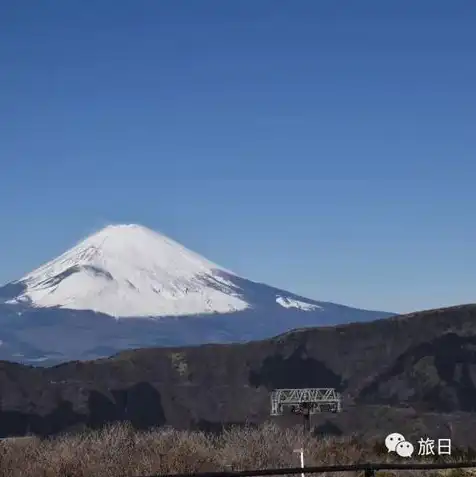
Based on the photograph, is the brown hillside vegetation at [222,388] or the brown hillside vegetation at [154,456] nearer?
the brown hillside vegetation at [154,456]

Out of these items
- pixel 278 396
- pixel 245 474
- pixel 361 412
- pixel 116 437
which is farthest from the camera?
pixel 361 412

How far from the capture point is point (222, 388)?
608 ft

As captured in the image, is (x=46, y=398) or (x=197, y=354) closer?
(x=46, y=398)

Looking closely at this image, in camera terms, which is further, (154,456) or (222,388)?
(222,388)

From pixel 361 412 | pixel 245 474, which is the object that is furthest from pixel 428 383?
pixel 245 474

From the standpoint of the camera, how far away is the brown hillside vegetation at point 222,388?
162625mm

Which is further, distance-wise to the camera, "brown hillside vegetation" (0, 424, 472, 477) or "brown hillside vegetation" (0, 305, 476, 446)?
"brown hillside vegetation" (0, 305, 476, 446)

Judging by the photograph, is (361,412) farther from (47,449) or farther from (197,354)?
(47,449)

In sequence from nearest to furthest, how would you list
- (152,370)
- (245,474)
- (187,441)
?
1. (245,474)
2. (187,441)
3. (152,370)

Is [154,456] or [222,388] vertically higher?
[222,388]

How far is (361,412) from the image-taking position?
151375mm

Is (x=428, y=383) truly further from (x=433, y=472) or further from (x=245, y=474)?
(x=245, y=474)

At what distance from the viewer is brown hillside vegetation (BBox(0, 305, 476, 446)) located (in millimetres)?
162625

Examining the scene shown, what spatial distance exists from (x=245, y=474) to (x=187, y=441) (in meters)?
27.4
